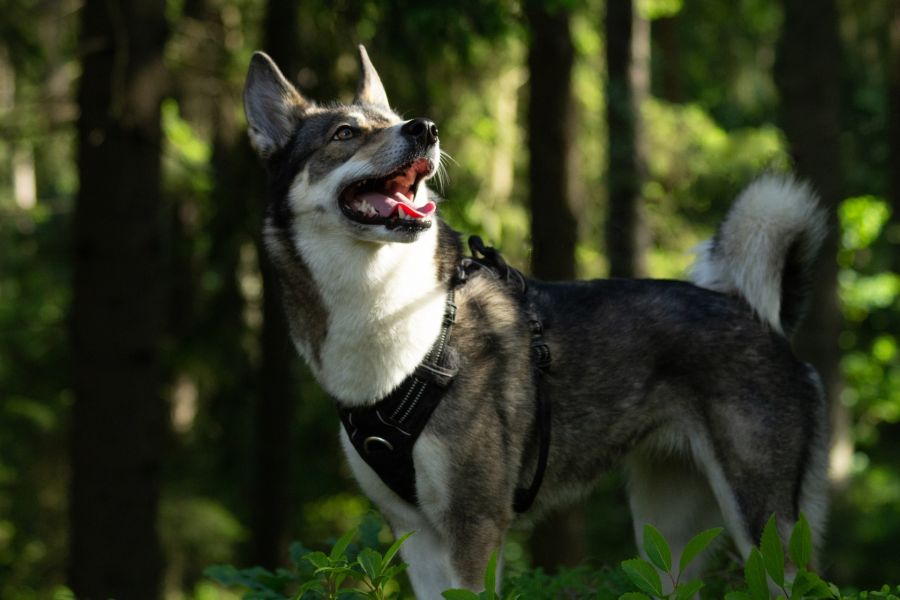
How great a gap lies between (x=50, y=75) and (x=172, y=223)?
3007 mm

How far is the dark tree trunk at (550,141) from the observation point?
9.78 metres

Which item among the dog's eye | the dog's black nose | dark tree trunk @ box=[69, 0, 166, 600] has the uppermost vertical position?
the dog's black nose

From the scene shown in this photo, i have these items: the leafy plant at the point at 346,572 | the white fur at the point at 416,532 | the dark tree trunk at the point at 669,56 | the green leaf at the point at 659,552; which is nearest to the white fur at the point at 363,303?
the white fur at the point at 416,532

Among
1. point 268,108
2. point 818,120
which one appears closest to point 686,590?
point 268,108

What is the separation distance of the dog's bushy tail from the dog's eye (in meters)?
1.74

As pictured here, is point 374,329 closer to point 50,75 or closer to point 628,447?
point 628,447

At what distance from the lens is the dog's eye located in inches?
184

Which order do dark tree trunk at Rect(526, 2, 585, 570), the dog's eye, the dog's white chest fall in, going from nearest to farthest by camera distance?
the dog's white chest
the dog's eye
dark tree trunk at Rect(526, 2, 585, 570)

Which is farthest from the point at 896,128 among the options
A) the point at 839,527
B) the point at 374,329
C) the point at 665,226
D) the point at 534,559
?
the point at 374,329

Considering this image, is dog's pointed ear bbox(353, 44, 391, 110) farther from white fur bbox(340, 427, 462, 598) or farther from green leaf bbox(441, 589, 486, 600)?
green leaf bbox(441, 589, 486, 600)

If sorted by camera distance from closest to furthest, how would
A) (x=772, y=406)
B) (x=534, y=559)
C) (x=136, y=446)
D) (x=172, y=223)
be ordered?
(x=772, y=406) < (x=136, y=446) < (x=534, y=559) < (x=172, y=223)

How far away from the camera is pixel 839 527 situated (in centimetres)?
1307

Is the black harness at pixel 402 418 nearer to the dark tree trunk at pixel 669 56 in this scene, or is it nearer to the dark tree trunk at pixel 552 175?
the dark tree trunk at pixel 552 175

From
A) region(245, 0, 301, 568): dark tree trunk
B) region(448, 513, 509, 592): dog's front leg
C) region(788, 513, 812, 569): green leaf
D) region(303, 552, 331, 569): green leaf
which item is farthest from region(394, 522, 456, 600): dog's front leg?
region(245, 0, 301, 568): dark tree trunk
